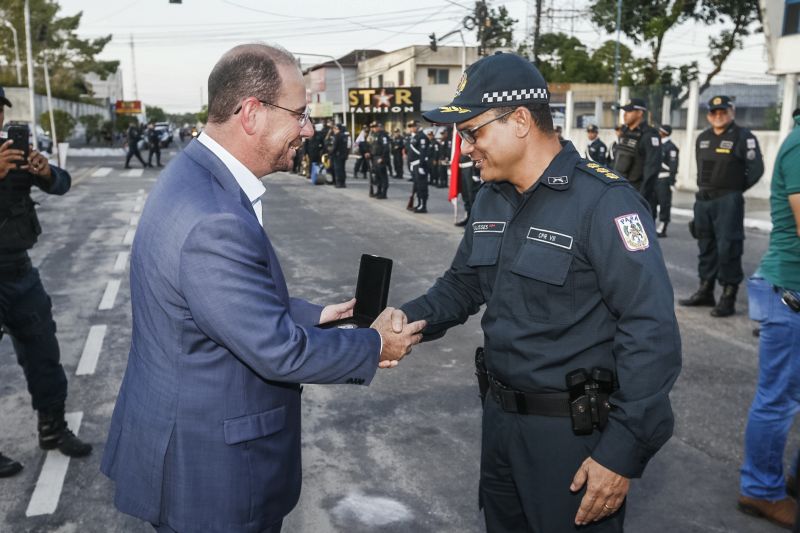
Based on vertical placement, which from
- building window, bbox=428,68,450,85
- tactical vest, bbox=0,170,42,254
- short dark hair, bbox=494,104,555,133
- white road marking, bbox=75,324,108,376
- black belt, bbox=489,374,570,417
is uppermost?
building window, bbox=428,68,450,85

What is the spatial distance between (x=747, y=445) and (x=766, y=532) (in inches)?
15.9

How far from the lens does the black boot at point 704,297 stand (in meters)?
7.52

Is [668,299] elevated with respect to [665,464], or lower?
elevated

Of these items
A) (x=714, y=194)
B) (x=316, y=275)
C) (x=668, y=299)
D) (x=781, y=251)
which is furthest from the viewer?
(x=316, y=275)

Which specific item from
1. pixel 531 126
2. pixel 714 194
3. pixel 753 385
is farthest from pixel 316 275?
pixel 531 126

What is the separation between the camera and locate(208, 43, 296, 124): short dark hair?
204 centimetres

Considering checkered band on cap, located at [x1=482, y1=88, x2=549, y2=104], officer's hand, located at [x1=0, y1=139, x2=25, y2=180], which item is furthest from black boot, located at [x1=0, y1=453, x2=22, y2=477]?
checkered band on cap, located at [x1=482, y1=88, x2=549, y2=104]

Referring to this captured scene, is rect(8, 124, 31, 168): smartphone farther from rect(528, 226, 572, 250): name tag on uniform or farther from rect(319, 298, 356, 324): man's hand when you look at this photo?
rect(528, 226, 572, 250): name tag on uniform

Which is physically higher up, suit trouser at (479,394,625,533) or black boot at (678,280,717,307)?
suit trouser at (479,394,625,533)

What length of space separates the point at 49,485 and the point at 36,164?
72.1 inches

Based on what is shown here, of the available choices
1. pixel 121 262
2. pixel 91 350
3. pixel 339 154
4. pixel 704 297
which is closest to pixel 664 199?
pixel 704 297

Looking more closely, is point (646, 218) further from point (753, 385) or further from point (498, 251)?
point (753, 385)

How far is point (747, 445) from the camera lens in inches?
139

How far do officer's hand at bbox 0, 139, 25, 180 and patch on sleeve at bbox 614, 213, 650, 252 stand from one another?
348 centimetres
